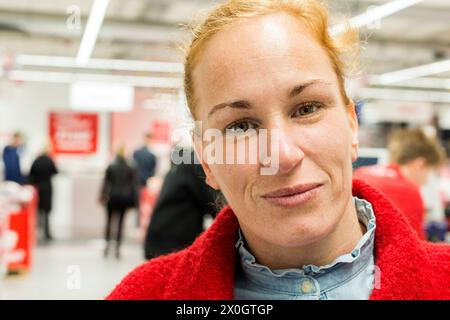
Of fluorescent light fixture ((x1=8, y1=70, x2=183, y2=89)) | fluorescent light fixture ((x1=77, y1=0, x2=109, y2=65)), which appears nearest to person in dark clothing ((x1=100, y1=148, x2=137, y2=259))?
fluorescent light fixture ((x1=77, y1=0, x2=109, y2=65))

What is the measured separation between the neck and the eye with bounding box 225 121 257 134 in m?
0.17

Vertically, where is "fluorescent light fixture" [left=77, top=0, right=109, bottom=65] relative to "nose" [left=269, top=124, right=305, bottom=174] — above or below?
above

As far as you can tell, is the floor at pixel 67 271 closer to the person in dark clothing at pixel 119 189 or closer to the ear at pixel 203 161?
the person in dark clothing at pixel 119 189

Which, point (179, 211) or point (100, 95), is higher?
point (100, 95)

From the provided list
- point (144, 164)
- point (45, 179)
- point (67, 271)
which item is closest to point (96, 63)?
point (144, 164)

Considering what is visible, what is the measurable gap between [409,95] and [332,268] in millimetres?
17527

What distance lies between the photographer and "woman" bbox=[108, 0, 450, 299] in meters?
0.78

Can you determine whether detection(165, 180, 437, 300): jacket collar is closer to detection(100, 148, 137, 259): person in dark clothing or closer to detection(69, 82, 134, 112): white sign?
detection(100, 148, 137, 259): person in dark clothing

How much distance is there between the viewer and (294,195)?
773mm

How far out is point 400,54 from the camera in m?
12.1

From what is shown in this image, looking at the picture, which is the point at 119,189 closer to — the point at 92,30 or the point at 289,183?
the point at 92,30

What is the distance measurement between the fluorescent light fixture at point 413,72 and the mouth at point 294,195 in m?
12.4

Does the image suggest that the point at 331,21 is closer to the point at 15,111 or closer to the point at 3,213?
the point at 3,213
